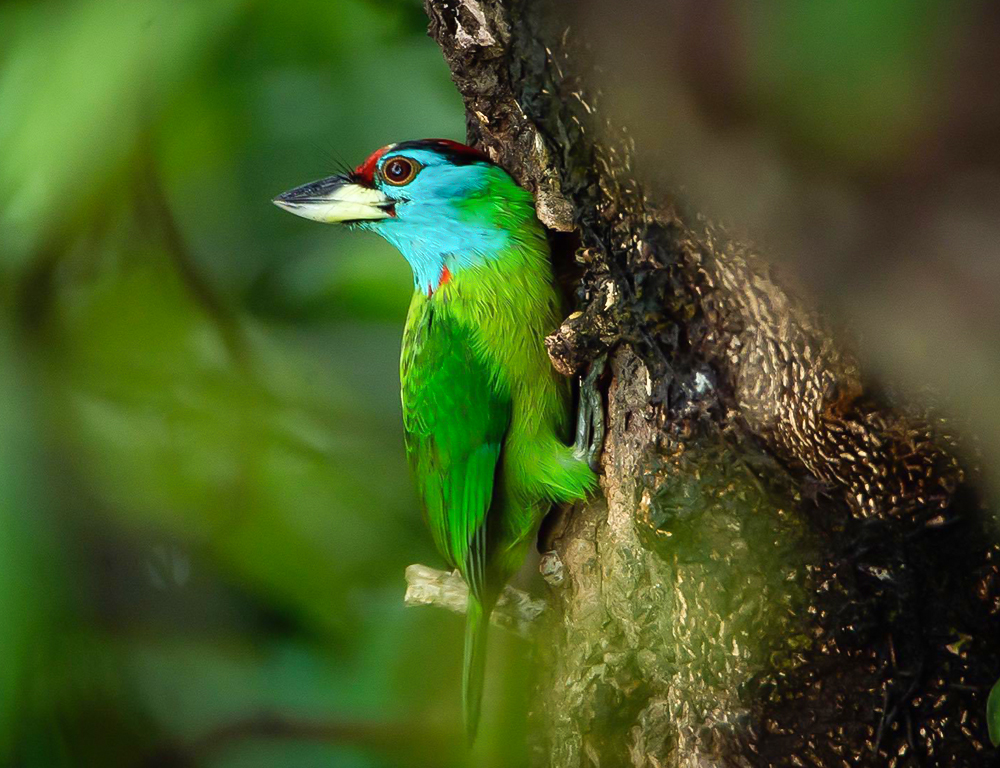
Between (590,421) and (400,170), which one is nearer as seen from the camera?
(590,421)

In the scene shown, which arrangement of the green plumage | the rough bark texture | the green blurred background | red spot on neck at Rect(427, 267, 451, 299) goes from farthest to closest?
the green blurred background, red spot on neck at Rect(427, 267, 451, 299), the green plumage, the rough bark texture

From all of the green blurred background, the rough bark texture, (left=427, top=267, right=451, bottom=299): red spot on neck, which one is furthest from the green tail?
(left=427, top=267, right=451, bottom=299): red spot on neck

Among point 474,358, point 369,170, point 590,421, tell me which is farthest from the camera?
point 369,170

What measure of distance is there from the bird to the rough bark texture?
0.24 meters

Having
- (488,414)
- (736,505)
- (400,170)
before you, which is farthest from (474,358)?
(736,505)

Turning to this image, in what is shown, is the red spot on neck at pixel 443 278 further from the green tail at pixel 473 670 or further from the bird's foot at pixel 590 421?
the green tail at pixel 473 670

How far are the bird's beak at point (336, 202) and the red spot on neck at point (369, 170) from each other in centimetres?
1

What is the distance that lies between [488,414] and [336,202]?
1.76 ft

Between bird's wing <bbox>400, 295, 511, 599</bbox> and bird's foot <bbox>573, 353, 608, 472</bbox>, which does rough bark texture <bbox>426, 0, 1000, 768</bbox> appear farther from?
bird's wing <bbox>400, 295, 511, 599</bbox>

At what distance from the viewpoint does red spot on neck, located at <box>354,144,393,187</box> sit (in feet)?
6.53

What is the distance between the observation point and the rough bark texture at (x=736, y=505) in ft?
3.68

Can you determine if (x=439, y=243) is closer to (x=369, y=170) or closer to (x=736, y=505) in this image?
(x=369, y=170)

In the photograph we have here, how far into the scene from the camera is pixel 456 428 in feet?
6.32

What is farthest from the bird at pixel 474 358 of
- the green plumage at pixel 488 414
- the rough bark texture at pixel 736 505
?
the rough bark texture at pixel 736 505
